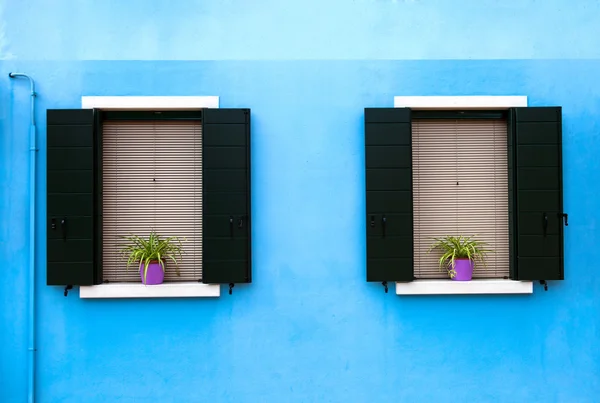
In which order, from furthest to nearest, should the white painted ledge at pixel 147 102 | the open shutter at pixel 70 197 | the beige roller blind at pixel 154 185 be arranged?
the beige roller blind at pixel 154 185, the white painted ledge at pixel 147 102, the open shutter at pixel 70 197

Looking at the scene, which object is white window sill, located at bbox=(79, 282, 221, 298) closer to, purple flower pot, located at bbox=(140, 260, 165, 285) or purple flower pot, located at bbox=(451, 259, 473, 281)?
purple flower pot, located at bbox=(140, 260, 165, 285)

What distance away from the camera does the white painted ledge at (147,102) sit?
3695 millimetres

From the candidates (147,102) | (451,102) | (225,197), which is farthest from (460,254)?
(147,102)

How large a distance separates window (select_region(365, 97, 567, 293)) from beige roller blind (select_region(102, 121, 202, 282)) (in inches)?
54.0

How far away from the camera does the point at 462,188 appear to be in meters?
3.89

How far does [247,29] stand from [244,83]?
0.43m

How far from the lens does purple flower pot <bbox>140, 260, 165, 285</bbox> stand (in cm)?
362

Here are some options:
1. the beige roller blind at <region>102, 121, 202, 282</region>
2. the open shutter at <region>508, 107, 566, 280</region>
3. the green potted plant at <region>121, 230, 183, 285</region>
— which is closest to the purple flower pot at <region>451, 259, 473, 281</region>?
the open shutter at <region>508, 107, 566, 280</region>

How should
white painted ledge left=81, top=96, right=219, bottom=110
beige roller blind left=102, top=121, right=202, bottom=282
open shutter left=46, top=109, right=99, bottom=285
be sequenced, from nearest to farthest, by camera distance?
open shutter left=46, top=109, right=99, bottom=285
white painted ledge left=81, top=96, right=219, bottom=110
beige roller blind left=102, top=121, right=202, bottom=282

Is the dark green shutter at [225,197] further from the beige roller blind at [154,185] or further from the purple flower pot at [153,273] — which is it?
the purple flower pot at [153,273]

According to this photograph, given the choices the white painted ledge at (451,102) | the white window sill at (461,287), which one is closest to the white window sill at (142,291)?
the white window sill at (461,287)

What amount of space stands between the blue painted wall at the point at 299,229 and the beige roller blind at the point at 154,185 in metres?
0.31

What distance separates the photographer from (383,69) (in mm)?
3811

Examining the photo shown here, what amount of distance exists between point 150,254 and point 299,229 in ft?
3.75
